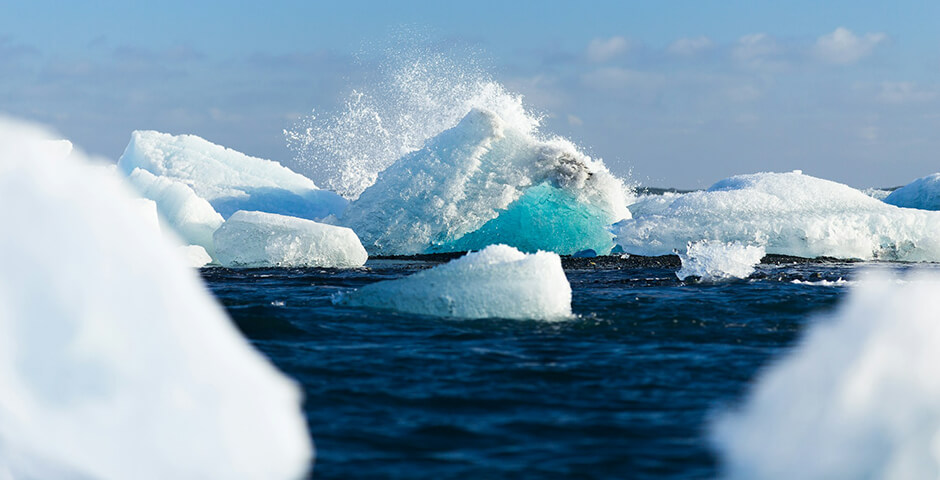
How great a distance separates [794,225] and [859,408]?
44.0ft

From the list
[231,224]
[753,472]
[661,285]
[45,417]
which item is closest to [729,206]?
[661,285]

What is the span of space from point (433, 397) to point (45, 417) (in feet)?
9.30

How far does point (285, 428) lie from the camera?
237 inches

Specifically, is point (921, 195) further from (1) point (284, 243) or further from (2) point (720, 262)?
(1) point (284, 243)

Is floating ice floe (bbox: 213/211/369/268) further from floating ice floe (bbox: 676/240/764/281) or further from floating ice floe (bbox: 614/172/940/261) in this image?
floating ice floe (bbox: 676/240/764/281)

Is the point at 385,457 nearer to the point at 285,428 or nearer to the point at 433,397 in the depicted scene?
the point at 285,428

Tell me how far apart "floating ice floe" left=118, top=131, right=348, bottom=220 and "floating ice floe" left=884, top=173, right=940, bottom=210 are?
14.8m

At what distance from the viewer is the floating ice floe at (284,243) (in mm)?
18641

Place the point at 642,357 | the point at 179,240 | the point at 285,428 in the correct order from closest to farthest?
the point at 285,428 → the point at 642,357 → the point at 179,240

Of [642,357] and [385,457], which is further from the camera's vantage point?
[642,357]

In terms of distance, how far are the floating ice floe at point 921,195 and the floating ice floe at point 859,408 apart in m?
22.6

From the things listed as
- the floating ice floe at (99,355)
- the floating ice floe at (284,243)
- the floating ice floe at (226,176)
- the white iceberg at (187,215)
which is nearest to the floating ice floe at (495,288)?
the floating ice floe at (99,355)

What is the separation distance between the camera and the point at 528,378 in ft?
26.0

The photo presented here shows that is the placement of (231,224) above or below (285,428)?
above
